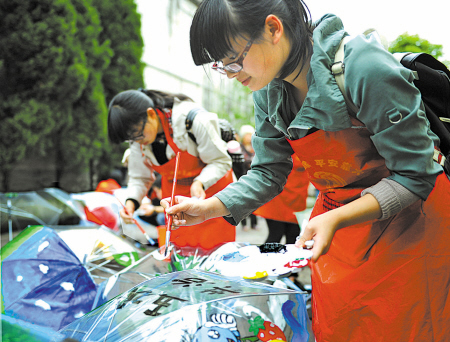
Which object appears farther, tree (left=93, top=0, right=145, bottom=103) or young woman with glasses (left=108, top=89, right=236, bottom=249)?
tree (left=93, top=0, right=145, bottom=103)

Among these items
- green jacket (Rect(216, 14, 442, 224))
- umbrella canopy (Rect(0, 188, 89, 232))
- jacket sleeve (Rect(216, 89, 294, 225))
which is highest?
green jacket (Rect(216, 14, 442, 224))

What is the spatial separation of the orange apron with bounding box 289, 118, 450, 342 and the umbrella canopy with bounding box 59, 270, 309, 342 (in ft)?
0.59

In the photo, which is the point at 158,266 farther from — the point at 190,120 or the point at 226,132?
the point at 226,132

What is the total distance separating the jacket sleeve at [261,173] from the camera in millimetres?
1163

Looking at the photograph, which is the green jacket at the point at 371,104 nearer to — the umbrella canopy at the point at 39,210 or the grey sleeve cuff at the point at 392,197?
the grey sleeve cuff at the point at 392,197

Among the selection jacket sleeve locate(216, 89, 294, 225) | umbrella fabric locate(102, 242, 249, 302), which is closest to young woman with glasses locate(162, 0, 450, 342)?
jacket sleeve locate(216, 89, 294, 225)

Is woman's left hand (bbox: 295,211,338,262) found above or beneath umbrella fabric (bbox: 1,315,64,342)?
above

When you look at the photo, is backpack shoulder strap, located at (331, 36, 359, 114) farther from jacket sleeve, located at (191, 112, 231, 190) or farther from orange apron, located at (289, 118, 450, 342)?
jacket sleeve, located at (191, 112, 231, 190)

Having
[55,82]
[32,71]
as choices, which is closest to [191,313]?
[32,71]

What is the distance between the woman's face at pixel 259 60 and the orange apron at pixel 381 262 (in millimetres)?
192

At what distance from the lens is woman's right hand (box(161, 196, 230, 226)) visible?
116cm

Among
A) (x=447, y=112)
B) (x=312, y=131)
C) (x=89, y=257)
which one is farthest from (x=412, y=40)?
(x=89, y=257)

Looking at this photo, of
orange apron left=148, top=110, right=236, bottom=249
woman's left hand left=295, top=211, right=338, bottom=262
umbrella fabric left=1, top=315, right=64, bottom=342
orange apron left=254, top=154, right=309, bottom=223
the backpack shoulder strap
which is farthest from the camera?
orange apron left=254, top=154, right=309, bottom=223

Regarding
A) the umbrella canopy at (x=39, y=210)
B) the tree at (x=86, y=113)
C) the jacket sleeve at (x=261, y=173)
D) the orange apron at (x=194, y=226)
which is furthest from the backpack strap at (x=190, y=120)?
the tree at (x=86, y=113)
